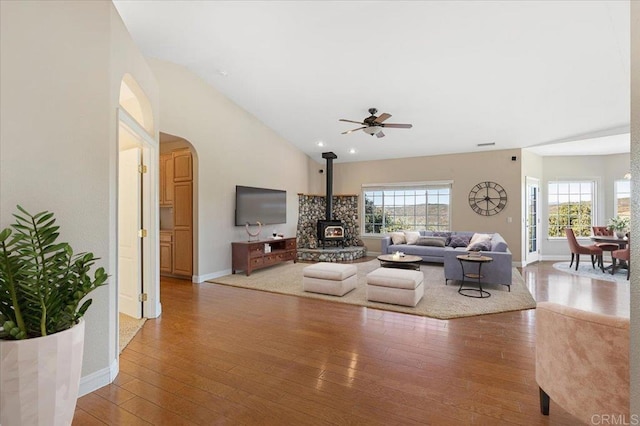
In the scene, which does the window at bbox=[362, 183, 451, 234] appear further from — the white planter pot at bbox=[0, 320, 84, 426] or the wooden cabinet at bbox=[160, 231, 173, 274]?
the white planter pot at bbox=[0, 320, 84, 426]

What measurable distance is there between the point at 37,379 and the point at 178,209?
4.63m

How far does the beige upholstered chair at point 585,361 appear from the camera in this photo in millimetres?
1468

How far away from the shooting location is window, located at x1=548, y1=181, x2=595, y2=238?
26.0 feet

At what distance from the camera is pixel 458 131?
6.61 meters

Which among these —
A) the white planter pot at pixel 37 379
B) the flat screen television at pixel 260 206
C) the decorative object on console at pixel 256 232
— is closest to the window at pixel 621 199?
the flat screen television at pixel 260 206

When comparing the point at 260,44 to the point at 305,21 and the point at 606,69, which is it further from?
the point at 606,69

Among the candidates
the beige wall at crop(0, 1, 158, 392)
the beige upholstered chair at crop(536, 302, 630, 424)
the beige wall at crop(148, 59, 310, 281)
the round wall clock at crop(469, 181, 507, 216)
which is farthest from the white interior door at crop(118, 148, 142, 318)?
the round wall clock at crop(469, 181, 507, 216)

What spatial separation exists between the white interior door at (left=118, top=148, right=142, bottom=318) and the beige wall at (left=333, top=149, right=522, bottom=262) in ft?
21.1

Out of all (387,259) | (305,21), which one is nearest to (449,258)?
(387,259)

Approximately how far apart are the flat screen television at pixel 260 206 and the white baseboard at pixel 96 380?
4.07 meters

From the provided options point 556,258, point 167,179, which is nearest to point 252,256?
point 167,179

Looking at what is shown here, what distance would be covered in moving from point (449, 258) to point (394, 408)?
381 cm

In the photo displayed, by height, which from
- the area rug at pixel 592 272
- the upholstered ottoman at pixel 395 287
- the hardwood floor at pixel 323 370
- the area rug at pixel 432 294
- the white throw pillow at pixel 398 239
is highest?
the white throw pillow at pixel 398 239

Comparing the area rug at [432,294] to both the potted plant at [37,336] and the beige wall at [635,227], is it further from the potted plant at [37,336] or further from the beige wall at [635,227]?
the potted plant at [37,336]
